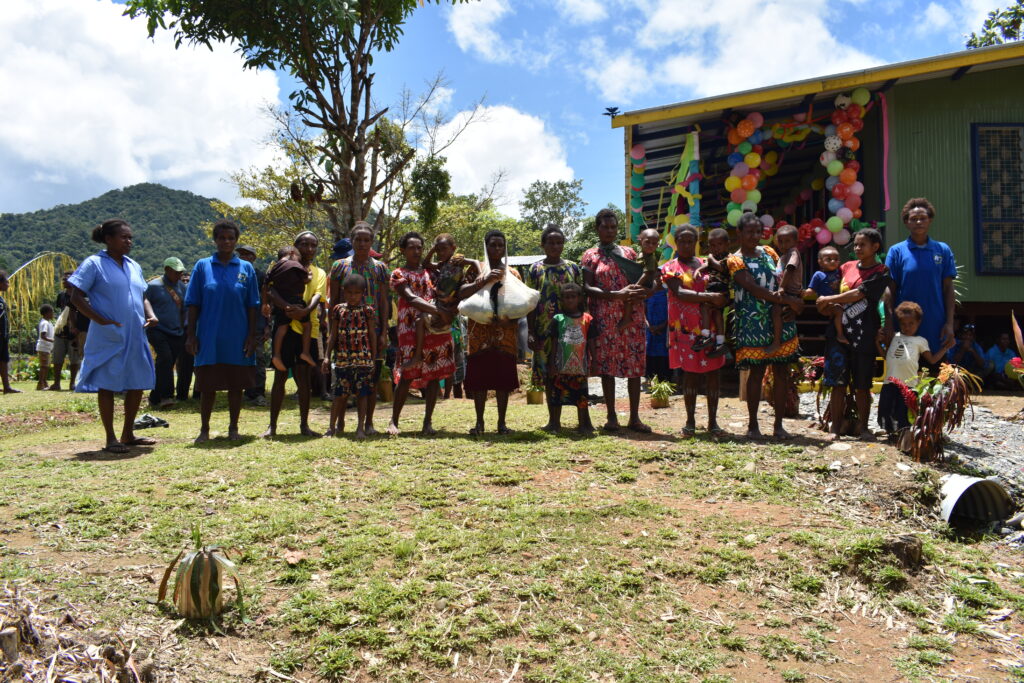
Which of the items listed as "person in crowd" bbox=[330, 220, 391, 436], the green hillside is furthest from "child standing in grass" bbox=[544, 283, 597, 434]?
the green hillside

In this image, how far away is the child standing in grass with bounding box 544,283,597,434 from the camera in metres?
→ 6.36

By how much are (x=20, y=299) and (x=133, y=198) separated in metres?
49.3

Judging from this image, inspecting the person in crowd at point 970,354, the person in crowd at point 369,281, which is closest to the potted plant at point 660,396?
the person in crowd at point 369,281

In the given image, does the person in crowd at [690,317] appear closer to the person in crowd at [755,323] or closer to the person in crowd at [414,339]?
the person in crowd at [755,323]

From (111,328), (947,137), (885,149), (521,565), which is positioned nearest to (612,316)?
(521,565)

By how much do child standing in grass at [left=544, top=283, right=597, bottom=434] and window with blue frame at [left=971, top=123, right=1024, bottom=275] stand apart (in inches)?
344

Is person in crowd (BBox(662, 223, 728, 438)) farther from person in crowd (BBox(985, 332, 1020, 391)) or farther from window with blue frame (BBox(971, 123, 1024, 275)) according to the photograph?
person in crowd (BBox(985, 332, 1020, 391))

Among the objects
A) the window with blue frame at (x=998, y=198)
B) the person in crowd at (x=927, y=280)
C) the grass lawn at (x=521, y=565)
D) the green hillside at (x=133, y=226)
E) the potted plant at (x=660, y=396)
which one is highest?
the green hillside at (x=133, y=226)

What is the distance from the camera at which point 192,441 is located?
661cm

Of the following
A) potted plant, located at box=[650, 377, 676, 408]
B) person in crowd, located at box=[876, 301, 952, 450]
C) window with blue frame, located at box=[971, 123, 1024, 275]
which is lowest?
potted plant, located at box=[650, 377, 676, 408]

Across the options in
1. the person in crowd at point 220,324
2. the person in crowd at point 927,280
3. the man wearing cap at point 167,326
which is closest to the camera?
the person in crowd at point 927,280

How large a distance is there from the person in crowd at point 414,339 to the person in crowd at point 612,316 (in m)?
1.41

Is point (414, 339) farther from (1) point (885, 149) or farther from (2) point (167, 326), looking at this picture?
(1) point (885, 149)

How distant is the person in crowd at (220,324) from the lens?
249 inches
